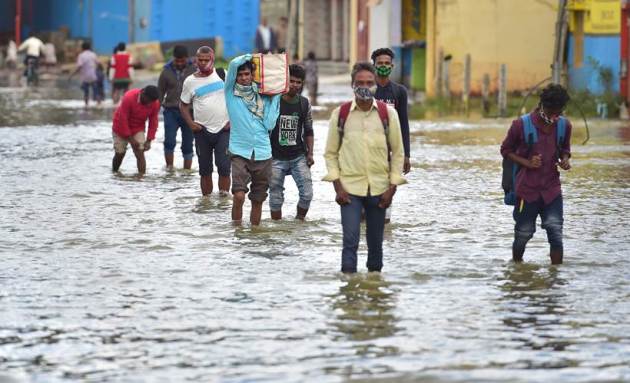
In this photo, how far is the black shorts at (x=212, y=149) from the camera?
1553cm

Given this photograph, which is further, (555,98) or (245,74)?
(245,74)

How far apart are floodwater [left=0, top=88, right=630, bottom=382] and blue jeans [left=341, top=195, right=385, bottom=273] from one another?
0.49 ft

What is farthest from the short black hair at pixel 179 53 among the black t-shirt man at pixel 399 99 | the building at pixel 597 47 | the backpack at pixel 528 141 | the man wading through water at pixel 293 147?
the building at pixel 597 47

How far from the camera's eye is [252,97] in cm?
1308

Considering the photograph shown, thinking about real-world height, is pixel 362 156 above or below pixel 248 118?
below

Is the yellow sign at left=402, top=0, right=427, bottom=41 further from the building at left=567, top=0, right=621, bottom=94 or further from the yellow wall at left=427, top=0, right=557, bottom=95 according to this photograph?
the building at left=567, top=0, right=621, bottom=94

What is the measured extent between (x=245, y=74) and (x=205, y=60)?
2644 mm

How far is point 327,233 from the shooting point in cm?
1302

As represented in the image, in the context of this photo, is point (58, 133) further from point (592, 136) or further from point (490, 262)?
point (490, 262)

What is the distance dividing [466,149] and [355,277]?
11872mm

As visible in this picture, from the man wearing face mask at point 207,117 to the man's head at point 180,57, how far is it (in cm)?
230

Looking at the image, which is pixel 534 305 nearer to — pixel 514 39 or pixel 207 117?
pixel 207 117

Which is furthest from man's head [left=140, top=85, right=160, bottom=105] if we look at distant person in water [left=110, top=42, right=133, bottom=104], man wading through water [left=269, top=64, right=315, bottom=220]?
distant person in water [left=110, top=42, right=133, bottom=104]

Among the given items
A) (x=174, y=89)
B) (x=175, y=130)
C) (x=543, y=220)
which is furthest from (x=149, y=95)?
(x=543, y=220)
